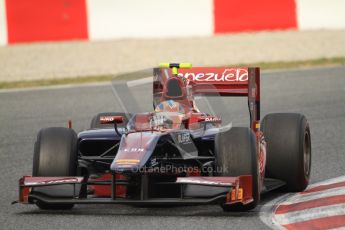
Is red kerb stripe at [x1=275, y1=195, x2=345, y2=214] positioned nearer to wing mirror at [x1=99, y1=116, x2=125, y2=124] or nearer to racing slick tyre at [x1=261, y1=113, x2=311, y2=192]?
racing slick tyre at [x1=261, y1=113, x2=311, y2=192]

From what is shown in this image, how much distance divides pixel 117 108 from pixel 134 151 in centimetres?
795

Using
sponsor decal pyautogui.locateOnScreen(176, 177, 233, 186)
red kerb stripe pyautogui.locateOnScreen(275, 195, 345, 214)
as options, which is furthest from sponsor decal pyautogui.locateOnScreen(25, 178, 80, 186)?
red kerb stripe pyautogui.locateOnScreen(275, 195, 345, 214)

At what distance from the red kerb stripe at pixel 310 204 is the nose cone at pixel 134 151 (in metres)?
1.20

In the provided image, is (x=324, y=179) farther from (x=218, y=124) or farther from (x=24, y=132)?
(x=24, y=132)

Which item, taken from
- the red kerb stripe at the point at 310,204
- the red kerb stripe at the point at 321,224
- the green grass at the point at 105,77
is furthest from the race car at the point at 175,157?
the green grass at the point at 105,77

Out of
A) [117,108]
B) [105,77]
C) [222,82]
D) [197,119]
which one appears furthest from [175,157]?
[105,77]

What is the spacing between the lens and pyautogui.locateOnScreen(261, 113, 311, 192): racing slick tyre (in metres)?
9.41

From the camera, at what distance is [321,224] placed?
7.57 m

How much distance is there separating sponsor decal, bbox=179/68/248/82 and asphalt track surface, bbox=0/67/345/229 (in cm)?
99

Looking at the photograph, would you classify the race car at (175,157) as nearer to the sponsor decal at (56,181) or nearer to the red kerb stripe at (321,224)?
the sponsor decal at (56,181)

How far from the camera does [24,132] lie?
1402 centimetres

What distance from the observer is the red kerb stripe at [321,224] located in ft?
24.5

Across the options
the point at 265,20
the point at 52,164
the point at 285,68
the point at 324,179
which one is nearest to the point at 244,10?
the point at 265,20

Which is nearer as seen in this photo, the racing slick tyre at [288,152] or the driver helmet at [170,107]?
the driver helmet at [170,107]
